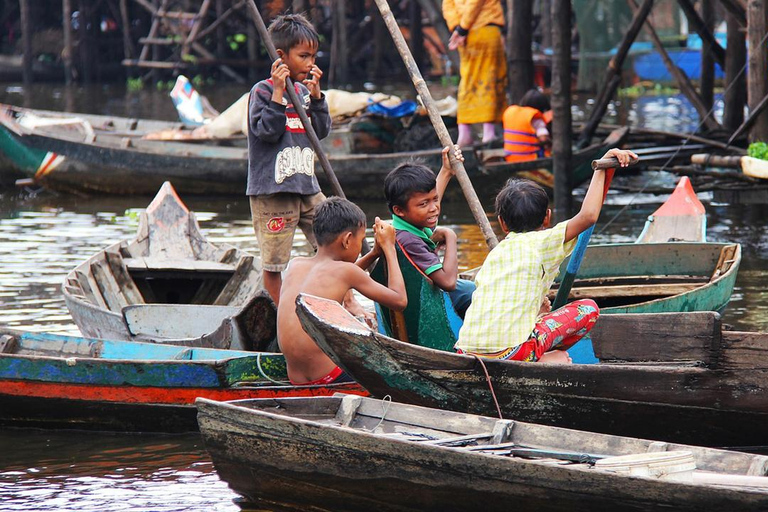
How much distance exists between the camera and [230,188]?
1040 centimetres

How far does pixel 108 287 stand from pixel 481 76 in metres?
5.14

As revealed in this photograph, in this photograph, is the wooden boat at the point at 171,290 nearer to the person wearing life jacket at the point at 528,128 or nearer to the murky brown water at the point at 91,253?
the murky brown water at the point at 91,253

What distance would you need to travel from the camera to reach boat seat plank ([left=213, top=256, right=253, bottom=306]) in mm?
5953

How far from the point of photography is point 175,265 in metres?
6.05

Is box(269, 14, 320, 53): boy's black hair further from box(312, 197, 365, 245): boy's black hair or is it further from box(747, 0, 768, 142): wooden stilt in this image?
box(747, 0, 768, 142): wooden stilt

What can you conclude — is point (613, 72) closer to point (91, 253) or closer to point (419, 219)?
point (91, 253)

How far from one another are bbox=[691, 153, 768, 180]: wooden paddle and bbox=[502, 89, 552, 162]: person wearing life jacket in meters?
1.94

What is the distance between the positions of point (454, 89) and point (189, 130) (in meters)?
8.23

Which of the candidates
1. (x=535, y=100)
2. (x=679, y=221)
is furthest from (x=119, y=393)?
(x=535, y=100)

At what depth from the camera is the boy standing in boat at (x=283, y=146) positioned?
16.2 feet

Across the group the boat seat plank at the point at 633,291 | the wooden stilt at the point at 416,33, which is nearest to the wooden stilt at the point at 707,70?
the boat seat plank at the point at 633,291

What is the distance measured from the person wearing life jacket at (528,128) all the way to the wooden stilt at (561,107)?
0.61m

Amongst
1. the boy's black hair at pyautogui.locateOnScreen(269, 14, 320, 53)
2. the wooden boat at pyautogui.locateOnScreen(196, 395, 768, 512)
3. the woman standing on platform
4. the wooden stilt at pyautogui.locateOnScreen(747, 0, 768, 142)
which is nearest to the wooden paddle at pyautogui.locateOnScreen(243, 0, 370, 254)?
the boy's black hair at pyautogui.locateOnScreen(269, 14, 320, 53)

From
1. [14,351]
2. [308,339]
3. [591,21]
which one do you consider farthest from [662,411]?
[591,21]
